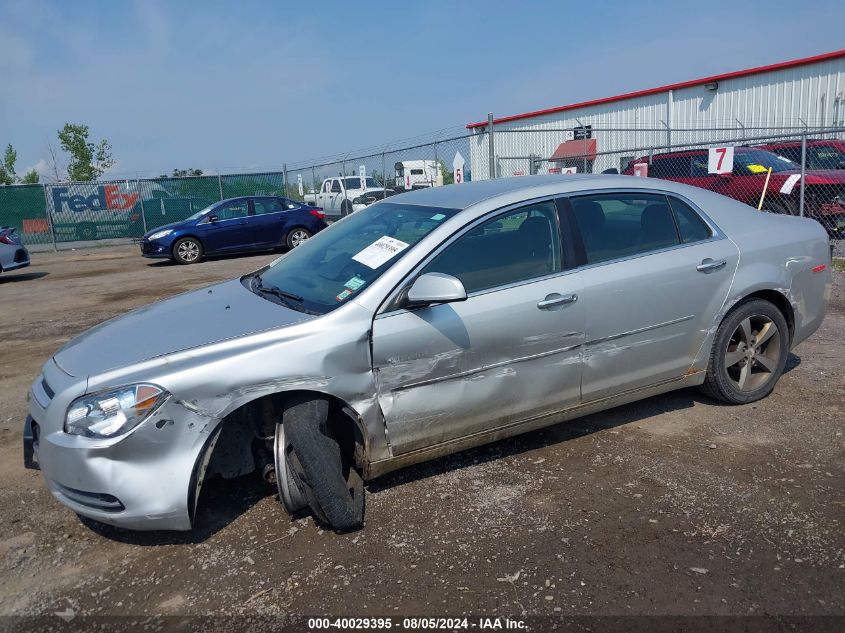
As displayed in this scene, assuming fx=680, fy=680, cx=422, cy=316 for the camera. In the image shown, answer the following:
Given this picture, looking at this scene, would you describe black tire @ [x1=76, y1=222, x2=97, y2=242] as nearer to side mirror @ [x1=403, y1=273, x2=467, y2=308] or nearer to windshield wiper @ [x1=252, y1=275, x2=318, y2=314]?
windshield wiper @ [x1=252, y1=275, x2=318, y2=314]

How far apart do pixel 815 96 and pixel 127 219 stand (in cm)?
2171

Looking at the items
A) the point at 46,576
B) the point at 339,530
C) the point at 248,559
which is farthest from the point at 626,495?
the point at 46,576

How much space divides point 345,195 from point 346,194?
0.21 meters

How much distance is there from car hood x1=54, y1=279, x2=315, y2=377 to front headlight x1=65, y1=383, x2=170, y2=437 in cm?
16

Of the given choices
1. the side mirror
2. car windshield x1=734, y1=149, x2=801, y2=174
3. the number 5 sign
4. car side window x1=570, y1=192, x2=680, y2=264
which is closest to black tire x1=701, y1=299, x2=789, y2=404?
car side window x1=570, y1=192, x2=680, y2=264

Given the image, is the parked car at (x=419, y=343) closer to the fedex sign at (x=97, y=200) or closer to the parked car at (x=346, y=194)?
the parked car at (x=346, y=194)

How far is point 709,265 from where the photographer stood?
4.15 m

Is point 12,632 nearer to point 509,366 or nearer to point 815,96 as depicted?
point 509,366

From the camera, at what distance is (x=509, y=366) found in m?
3.58

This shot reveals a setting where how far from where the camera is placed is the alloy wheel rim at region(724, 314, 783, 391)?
4422 mm

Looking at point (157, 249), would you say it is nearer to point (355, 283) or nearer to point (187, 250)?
point (187, 250)

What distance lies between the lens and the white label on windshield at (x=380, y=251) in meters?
3.59

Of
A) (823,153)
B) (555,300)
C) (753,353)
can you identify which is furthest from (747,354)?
(823,153)

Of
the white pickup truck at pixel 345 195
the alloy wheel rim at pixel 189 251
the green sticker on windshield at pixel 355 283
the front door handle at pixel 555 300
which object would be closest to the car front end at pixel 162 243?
the alloy wheel rim at pixel 189 251
